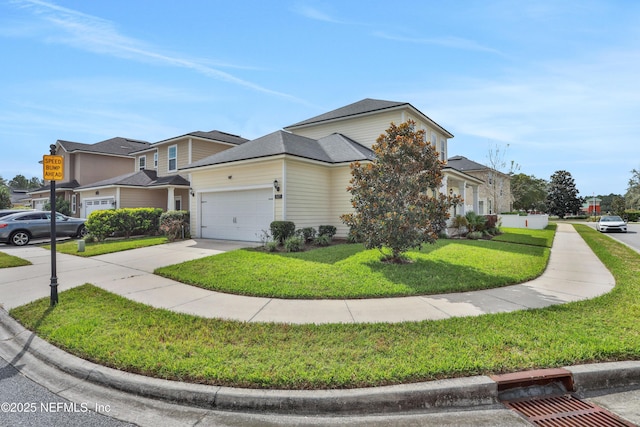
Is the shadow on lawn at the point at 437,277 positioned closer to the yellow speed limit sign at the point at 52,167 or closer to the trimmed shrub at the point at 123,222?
the yellow speed limit sign at the point at 52,167

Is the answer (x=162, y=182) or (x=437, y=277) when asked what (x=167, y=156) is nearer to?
(x=162, y=182)

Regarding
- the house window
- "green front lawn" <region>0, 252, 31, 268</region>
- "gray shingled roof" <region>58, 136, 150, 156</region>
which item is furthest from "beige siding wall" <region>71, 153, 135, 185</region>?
"green front lawn" <region>0, 252, 31, 268</region>

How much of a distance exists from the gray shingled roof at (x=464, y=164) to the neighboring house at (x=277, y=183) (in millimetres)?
18398

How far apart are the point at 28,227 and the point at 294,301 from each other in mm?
16289

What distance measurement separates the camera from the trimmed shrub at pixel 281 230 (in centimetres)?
1138

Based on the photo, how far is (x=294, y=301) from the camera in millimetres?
5574

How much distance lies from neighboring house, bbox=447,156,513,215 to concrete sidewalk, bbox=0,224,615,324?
84.2 feet

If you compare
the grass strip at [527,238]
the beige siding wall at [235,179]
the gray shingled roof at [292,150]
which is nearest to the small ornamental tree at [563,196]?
the grass strip at [527,238]

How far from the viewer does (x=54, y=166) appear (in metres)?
5.32

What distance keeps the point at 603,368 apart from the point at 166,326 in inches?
215

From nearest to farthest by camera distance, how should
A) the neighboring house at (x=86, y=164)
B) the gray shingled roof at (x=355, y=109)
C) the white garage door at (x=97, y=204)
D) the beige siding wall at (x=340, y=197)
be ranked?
the beige siding wall at (x=340, y=197) < the gray shingled roof at (x=355, y=109) < the white garage door at (x=97, y=204) < the neighboring house at (x=86, y=164)

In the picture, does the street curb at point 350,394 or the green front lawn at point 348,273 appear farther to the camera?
the green front lawn at point 348,273

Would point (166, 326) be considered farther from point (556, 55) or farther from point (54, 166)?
point (556, 55)

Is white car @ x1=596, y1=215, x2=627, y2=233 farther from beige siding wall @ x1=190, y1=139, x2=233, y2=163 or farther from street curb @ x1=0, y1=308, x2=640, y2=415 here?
beige siding wall @ x1=190, y1=139, x2=233, y2=163
